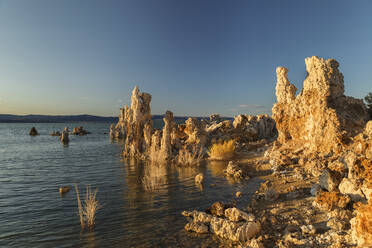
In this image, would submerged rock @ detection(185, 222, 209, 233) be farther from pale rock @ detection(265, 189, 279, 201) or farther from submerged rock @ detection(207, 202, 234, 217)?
pale rock @ detection(265, 189, 279, 201)

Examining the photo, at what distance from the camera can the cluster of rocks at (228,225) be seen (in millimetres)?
6875

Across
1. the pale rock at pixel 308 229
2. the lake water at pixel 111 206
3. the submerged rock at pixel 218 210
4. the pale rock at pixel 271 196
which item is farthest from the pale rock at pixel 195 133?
the pale rock at pixel 308 229

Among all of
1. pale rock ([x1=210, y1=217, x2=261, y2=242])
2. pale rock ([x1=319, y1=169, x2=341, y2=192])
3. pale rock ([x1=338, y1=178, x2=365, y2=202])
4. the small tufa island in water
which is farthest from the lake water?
pale rock ([x1=338, y1=178, x2=365, y2=202])

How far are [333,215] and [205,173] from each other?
33.7ft

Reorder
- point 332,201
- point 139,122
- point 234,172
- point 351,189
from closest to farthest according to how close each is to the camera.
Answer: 1. point 332,201
2. point 351,189
3. point 234,172
4. point 139,122

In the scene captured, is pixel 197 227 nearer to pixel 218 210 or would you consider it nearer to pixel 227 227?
pixel 227 227

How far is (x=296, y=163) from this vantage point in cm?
1681

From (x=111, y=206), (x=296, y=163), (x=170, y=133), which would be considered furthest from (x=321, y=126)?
(x=111, y=206)

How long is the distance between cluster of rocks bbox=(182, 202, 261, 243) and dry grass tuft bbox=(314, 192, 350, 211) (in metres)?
3.08

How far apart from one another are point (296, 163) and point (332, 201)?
9.18m

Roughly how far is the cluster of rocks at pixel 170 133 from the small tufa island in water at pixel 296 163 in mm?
124

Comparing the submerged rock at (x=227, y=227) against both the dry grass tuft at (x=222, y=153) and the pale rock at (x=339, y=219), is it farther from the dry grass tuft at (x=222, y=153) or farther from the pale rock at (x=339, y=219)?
the dry grass tuft at (x=222, y=153)

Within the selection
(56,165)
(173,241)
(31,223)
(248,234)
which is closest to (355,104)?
(248,234)

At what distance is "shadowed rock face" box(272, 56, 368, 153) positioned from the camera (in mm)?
15547
